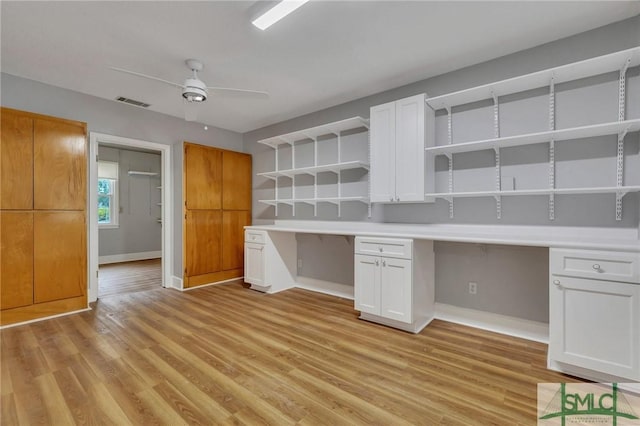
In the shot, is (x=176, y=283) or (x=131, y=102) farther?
(x=176, y=283)

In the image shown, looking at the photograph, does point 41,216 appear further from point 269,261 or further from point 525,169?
point 525,169

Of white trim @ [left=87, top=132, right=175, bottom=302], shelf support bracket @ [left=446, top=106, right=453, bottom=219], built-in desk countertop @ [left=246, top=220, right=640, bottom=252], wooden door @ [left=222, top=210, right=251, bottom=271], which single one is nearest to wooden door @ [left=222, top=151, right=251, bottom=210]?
wooden door @ [left=222, top=210, right=251, bottom=271]

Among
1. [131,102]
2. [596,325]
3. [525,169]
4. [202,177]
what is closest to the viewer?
[596,325]

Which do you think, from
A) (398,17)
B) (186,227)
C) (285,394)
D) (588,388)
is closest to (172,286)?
(186,227)

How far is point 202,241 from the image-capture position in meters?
4.47

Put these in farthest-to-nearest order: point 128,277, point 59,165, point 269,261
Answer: point 128,277 < point 269,261 < point 59,165

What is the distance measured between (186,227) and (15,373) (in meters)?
2.44

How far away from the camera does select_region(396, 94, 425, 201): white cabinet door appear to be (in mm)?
2949

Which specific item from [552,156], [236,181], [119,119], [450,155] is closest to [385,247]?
[450,155]

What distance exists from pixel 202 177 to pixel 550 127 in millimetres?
4320

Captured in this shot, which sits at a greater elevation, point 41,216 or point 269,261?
point 41,216

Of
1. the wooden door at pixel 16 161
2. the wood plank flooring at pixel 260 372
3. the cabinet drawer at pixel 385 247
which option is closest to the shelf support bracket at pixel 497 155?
the cabinet drawer at pixel 385 247

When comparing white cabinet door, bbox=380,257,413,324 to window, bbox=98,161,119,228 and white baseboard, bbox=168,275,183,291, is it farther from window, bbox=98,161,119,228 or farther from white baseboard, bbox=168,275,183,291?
window, bbox=98,161,119,228

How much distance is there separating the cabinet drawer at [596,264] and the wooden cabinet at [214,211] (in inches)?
166
